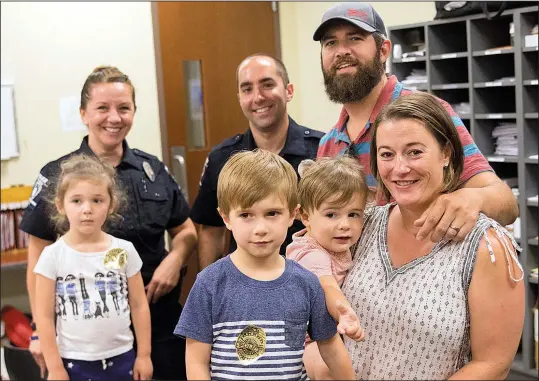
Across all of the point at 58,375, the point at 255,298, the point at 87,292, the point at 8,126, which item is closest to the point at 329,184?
the point at 255,298

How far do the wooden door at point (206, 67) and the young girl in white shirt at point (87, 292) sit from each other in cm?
13

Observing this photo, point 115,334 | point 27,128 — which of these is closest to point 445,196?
point 115,334

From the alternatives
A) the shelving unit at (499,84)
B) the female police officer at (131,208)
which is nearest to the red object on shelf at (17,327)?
the female police officer at (131,208)

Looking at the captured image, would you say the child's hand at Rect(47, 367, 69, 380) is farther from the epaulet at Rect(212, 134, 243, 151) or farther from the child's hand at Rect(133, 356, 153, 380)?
the epaulet at Rect(212, 134, 243, 151)

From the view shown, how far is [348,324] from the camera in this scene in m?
0.79

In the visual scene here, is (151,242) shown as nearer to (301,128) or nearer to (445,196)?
(301,128)

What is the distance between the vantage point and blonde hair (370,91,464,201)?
2.78 feet

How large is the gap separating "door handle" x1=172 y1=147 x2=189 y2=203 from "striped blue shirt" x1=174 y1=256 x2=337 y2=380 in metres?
0.82

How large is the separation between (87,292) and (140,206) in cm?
30

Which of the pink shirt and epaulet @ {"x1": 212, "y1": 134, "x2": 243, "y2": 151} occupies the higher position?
epaulet @ {"x1": 212, "y1": 134, "x2": 243, "y2": 151}

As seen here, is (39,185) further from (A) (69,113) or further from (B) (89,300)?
(A) (69,113)

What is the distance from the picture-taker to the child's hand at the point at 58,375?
1017 millimetres

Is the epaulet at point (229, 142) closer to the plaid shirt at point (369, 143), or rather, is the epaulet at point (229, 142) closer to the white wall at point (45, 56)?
the plaid shirt at point (369, 143)

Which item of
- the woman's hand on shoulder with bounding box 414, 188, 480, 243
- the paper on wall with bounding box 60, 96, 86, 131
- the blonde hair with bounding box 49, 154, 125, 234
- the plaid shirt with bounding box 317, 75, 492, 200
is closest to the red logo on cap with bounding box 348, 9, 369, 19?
the plaid shirt with bounding box 317, 75, 492, 200
